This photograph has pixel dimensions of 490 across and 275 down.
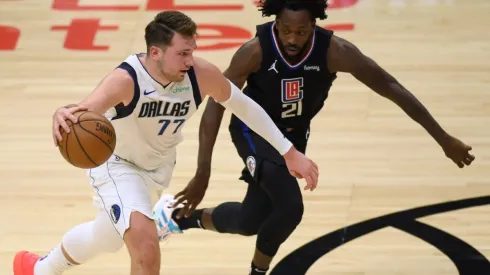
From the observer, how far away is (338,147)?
754cm

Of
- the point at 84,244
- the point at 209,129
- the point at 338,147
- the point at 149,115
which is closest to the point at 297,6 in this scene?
the point at 209,129

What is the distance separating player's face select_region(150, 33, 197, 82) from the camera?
4.75 meters

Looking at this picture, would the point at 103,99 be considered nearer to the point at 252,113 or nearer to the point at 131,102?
the point at 131,102

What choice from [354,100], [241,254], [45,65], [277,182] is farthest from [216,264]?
[45,65]

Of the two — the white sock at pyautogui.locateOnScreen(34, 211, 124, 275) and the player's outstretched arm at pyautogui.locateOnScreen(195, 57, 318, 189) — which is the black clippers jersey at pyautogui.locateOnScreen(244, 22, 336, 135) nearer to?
the player's outstretched arm at pyautogui.locateOnScreen(195, 57, 318, 189)

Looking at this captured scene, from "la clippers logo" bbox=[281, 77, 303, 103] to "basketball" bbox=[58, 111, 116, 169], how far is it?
123cm

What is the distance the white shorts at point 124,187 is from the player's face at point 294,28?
870mm

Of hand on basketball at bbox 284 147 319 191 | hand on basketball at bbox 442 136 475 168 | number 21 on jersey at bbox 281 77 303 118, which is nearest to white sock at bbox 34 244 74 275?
hand on basketball at bbox 284 147 319 191

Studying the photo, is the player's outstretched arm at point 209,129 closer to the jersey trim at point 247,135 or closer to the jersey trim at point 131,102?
the jersey trim at point 247,135

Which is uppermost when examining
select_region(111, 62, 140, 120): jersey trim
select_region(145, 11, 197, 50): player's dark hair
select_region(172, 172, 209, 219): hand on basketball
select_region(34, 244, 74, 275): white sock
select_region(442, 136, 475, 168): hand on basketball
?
select_region(145, 11, 197, 50): player's dark hair

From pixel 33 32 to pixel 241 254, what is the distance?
4.43 metres

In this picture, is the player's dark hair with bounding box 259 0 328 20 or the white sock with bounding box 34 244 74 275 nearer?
the player's dark hair with bounding box 259 0 328 20

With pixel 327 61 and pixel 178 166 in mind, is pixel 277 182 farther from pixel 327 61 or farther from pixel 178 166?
pixel 178 166

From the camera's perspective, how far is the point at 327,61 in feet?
17.7
